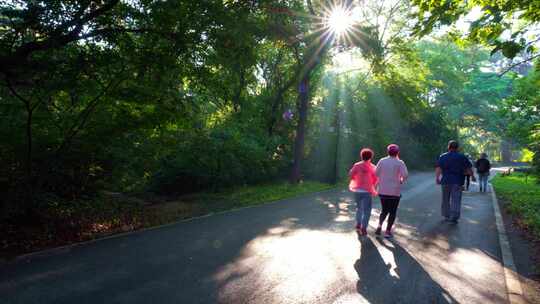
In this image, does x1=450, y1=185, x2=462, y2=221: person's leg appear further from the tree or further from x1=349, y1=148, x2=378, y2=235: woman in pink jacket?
the tree

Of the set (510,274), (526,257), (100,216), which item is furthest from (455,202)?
(100,216)

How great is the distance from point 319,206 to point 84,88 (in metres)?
7.68

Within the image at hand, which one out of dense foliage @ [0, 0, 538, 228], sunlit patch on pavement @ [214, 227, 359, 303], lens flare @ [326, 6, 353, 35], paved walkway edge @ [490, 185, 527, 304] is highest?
lens flare @ [326, 6, 353, 35]

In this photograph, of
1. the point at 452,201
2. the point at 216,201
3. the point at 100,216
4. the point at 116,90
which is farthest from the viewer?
the point at 216,201

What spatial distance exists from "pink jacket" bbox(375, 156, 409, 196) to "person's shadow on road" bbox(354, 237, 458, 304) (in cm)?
141

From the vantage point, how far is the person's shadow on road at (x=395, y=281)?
15.0 feet

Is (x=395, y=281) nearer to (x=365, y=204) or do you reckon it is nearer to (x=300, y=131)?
(x=365, y=204)

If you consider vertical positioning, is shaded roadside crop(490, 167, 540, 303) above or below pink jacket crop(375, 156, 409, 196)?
below

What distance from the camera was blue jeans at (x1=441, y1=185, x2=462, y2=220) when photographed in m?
9.45

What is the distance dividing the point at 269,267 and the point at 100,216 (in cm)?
546

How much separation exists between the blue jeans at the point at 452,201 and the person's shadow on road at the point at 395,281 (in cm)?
359

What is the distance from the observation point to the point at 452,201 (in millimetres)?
9609

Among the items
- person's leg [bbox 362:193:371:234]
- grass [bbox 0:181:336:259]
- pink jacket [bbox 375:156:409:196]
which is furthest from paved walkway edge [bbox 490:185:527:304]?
grass [bbox 0:181:336:259]

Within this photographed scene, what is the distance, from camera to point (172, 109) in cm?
895
